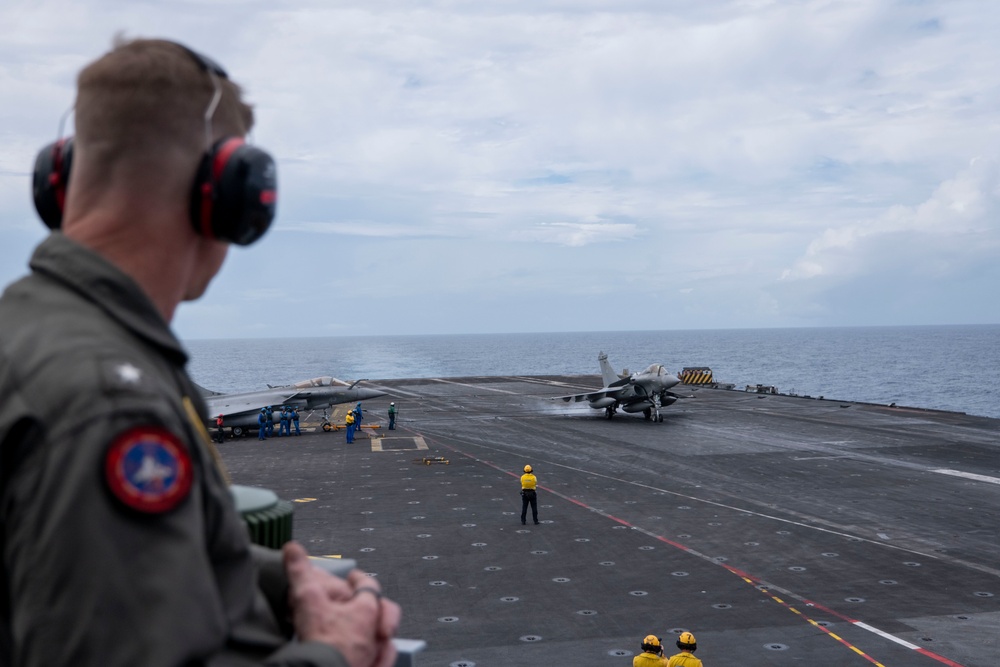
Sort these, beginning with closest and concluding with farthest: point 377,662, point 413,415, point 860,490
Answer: point 377,662 < point 860,490 < point 413,415

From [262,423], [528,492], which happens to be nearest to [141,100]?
[528,492]

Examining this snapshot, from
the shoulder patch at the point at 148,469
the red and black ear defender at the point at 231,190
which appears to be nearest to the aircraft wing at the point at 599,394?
the red and black ear defender at the point at 231,190

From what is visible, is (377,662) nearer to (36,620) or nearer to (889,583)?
(36,620)

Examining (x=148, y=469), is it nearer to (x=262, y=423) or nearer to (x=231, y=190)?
(x=231, y=190)

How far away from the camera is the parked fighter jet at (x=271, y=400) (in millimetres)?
41906

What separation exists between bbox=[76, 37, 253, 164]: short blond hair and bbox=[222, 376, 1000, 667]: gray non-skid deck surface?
11.6 meters

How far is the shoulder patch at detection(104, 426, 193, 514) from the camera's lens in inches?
53.4

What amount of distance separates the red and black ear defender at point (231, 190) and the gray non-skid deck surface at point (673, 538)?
1133cm

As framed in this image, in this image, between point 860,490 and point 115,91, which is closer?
point 115,91

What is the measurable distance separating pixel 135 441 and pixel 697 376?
7884 centimetres

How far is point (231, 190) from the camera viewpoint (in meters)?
1.86

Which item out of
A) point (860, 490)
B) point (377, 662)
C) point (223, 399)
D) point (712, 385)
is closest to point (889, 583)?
point (860, 490)

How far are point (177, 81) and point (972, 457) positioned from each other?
37609mm

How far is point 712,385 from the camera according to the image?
73.8 m
